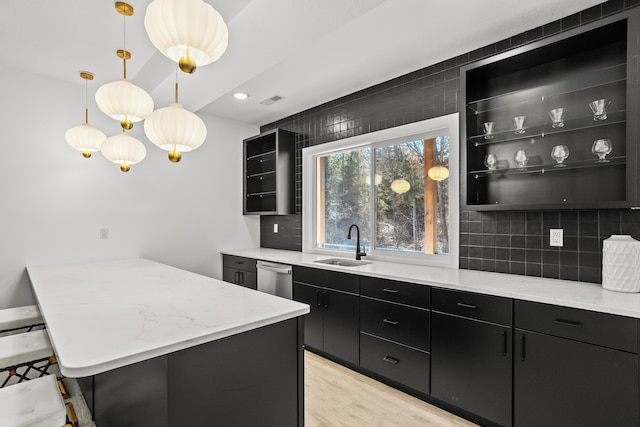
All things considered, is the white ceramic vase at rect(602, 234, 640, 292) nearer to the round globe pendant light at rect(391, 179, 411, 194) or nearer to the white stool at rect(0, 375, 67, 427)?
the round globe pendant light at rect(391, 179, 411, 194)

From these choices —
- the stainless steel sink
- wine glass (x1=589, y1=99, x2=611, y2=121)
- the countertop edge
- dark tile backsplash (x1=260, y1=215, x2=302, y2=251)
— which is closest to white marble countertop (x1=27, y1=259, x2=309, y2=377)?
the countertop edge

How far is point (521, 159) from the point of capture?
2.27m

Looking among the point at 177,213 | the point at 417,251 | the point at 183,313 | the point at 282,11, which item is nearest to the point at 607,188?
the point at 417,251

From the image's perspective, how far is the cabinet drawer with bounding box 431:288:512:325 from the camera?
1907 millimetres

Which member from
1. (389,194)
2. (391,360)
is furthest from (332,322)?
(389,194)

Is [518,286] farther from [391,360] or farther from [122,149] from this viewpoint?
[122,149]

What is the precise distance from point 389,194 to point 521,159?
1207mm

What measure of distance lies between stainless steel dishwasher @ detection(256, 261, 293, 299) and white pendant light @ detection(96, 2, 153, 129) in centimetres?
190

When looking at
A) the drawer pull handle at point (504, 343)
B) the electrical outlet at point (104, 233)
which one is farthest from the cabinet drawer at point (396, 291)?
the electrical outlet at point (104, 233)

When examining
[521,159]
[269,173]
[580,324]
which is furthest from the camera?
[269,173]

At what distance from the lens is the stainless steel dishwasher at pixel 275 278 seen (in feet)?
10.8

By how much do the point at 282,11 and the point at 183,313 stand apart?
1719mm

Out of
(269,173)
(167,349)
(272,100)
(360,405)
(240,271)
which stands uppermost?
(272,100)

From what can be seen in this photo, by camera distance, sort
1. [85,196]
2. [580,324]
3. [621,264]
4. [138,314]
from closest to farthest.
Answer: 1. [138,314]
2. [580,324]
3. [621,264]
4. [85,196]
